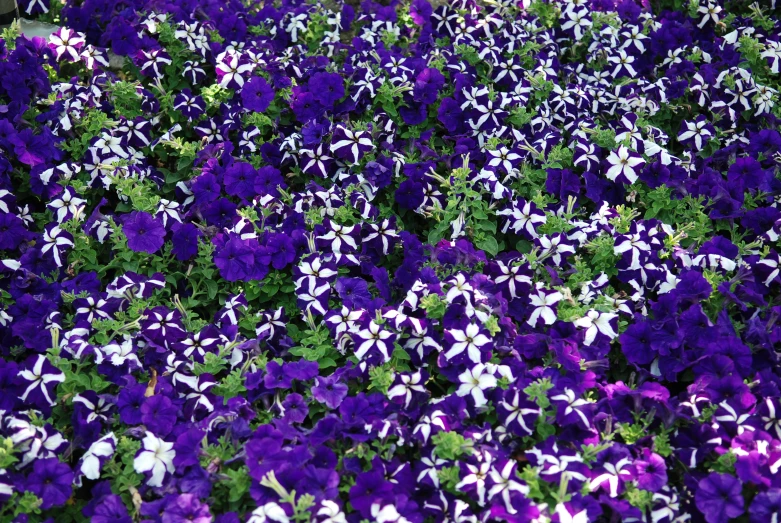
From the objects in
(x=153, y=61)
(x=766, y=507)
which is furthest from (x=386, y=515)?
(x=153, y=61)

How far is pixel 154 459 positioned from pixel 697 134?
10.0 ft

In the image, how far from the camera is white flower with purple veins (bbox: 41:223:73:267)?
142 inches

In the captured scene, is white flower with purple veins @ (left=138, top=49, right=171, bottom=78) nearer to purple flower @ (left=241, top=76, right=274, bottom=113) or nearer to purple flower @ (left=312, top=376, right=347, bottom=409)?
purple flower @ (left=241, top=76, right=274, bottom=113)

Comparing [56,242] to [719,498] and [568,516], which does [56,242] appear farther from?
[719,498]

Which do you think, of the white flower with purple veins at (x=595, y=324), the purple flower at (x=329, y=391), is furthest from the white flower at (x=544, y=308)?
the purple flower at (x=329, y=391)

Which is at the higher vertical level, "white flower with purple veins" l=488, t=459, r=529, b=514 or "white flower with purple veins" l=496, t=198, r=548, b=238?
"white flower with purple veins" l=496, t=198, r=548, b=238

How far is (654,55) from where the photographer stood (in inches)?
192

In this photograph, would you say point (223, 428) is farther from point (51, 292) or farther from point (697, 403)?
point (697, 403)

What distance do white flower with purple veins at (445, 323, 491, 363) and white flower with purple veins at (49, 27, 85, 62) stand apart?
9.14 ft

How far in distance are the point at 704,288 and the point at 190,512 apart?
2.14m

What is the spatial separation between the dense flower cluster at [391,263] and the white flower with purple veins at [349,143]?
2cm

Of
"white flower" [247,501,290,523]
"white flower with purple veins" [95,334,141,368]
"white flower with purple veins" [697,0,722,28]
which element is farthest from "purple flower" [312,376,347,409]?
"white flower with purple veins" [697,0,722,28]

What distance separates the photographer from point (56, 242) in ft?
11.9

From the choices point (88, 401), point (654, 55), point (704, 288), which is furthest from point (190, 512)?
point (654, 55)
